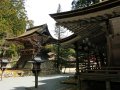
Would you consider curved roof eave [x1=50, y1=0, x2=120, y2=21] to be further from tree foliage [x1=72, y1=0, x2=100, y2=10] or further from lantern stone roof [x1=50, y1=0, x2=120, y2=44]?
tree foliage [x1=72, y1=0, x2=100, y2=10]

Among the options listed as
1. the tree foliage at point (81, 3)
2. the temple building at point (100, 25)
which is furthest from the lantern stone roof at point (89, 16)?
the tree foliage at point (81, 3)

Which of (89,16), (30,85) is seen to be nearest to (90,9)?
(89,16)

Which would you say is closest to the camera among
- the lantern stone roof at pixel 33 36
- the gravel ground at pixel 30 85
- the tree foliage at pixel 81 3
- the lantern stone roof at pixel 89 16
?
the lantern stone roof at pixel 89 16

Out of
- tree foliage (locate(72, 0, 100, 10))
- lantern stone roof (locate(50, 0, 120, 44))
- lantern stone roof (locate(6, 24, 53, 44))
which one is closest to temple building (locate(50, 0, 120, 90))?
lantern stone roof (locate(50, 0, 120, 44))

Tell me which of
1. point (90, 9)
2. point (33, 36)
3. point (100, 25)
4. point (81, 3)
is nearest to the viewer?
point (90, 9)

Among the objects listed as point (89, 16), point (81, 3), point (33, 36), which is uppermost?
point (81, 3)

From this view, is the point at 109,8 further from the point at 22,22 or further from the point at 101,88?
the point at 22,22

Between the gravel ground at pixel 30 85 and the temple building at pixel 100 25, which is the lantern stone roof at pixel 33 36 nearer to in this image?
the gravel ground at pixel 30 85

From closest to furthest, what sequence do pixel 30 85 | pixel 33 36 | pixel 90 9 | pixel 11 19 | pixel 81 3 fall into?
pixel 90 9 < pixel 30 85 < pixel 33 36 < pixel 81 3 < pixel 11 19

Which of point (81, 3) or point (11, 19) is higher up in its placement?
point (81, 3)

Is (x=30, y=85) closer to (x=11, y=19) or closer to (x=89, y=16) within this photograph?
(x=89, y=16)

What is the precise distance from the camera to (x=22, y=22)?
40719mm

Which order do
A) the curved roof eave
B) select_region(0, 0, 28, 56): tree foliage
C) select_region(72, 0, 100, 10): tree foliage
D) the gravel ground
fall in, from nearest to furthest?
the curved roof eave < the gravel ground < select_region(0, 0, 28, 56): tree foliage < select_region(72, 0, 100, 10): tree foliage

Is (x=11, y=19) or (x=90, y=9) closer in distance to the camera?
(x=90, y=9)
